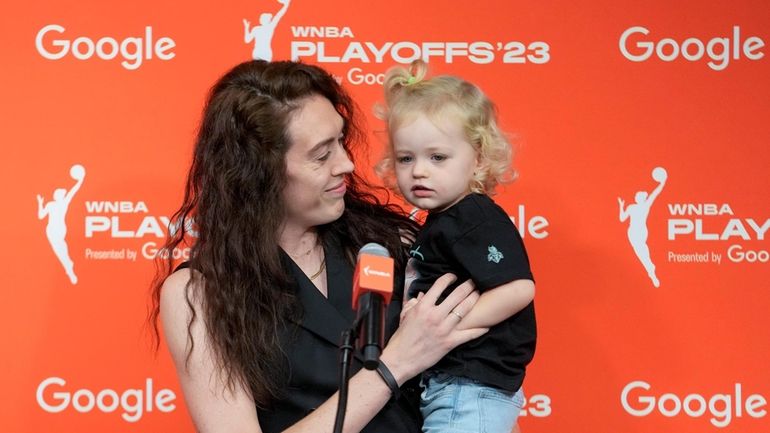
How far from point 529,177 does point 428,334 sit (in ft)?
3.20

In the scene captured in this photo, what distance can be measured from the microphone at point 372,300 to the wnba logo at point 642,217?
143 cm

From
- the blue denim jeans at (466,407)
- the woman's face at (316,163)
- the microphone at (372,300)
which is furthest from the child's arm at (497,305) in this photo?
the microphone at (372,300)

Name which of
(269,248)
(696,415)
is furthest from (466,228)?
(696,415)

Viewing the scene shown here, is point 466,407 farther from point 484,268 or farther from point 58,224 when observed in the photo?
point 58,224

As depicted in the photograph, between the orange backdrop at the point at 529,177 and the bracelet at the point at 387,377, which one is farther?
the orange backdrop at the point at 529,177

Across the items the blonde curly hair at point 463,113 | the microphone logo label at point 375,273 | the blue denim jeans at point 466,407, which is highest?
the blonde curly hair at point 463,113

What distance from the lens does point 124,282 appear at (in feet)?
8.54

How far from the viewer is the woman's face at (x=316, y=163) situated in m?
1.89

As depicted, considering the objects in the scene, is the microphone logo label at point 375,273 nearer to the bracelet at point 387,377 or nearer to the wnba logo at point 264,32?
the bracelet at point 387,377

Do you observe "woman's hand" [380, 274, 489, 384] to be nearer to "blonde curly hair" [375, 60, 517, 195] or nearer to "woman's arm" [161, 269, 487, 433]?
"woman's arm" [161, 269, 487, 433]

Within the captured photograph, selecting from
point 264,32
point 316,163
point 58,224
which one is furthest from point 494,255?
point 58,224

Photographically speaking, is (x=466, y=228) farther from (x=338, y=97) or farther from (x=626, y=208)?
(x=626, y=208)

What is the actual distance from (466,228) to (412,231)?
336mm

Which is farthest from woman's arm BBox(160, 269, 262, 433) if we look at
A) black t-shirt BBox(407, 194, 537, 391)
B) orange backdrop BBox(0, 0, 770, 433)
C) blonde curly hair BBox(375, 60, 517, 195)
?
orange backdrop BBox(0, 0, 770, 433)
